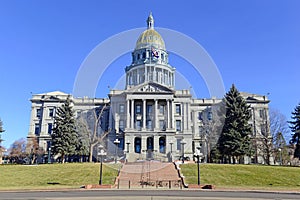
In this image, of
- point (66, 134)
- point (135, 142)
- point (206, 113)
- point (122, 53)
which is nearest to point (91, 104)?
point (135, 142)

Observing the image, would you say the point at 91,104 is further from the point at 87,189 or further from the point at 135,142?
the point at 87,189

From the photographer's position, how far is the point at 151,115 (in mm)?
58844

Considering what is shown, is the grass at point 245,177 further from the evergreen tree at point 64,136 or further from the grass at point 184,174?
the evergreen tree at point 64,136

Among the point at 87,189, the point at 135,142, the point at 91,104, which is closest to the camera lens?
the point at 87,189

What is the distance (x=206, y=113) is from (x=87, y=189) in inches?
1842

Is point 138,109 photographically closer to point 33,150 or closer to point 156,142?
point 156,142

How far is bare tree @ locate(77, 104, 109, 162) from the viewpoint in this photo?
4850cm

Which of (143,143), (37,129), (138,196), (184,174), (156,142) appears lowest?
(138,196)

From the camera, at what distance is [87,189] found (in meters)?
22.0

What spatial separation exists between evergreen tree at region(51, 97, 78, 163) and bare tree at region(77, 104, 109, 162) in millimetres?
3173

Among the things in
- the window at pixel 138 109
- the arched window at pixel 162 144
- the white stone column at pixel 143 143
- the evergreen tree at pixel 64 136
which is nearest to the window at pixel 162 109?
the window at pixel 138 109

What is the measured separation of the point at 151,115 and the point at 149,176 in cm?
3191

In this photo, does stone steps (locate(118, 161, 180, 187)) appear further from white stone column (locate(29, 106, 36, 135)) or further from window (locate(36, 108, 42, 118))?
window (locate(36, 108, 42, 118))

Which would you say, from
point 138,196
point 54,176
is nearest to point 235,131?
point 54,176
